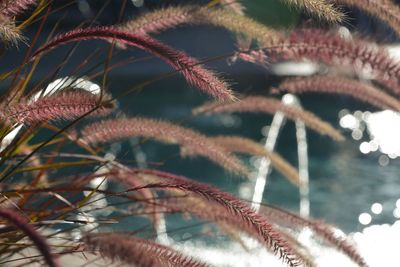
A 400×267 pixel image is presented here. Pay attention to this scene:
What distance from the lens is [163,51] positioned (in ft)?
3.43

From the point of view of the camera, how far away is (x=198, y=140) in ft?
5.37

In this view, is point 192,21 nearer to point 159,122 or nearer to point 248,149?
point 159,122

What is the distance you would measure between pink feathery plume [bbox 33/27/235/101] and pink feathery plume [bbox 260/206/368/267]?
391 mm

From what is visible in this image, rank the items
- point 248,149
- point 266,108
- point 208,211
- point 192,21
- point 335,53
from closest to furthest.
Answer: point 335,53
point 208,211
point 192,21
point 266,108
point 248,149

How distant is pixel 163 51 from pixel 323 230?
0.54m

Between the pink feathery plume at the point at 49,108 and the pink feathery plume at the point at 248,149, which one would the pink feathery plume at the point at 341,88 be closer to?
the pink feathery plume at the point at 248,149

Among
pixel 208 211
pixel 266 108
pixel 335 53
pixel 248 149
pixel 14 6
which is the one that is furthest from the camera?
pixel 248 149

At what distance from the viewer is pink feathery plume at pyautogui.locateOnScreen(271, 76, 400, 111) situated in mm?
1649

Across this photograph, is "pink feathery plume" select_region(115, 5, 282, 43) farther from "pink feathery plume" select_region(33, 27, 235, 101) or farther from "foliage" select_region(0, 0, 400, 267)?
"pink feathery plume" select_region(33, 27, 235, 101)

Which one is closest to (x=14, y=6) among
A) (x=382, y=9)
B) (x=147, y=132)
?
(x=147, y=132)

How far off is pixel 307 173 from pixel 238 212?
3743 millimetres

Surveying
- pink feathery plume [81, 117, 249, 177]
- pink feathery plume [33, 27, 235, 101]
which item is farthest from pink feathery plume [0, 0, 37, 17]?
pink feathery plume [81, 117, 249, 177]

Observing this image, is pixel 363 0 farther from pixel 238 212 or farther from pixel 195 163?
pixel 195 163

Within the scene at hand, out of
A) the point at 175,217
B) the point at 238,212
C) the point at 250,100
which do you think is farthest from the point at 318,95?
the point at 238,212
